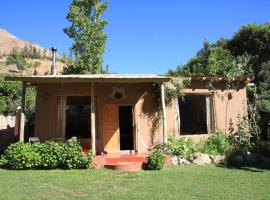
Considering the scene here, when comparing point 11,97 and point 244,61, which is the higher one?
point 244,61

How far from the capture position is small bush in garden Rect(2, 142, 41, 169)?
42.0 feet

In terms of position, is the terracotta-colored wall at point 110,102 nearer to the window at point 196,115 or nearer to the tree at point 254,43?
the window at point 196,115

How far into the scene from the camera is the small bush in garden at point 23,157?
12.8m

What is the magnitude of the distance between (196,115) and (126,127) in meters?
3.08

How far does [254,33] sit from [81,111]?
1437 cm

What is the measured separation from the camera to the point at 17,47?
8219 centimetres

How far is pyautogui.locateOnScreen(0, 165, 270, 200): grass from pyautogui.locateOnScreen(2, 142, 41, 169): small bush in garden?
397 mm

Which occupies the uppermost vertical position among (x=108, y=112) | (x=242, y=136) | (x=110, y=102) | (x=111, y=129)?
(x=110, y=102)

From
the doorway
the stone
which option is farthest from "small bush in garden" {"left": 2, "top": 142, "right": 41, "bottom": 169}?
the stone

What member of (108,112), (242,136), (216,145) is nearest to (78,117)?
(108,112)

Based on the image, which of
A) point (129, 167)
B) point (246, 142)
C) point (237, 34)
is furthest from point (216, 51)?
point (129, 167)

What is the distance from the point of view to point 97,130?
51.5 feet

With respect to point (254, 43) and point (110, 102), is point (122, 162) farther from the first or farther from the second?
point (254, 43)

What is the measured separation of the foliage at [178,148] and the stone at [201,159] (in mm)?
190
